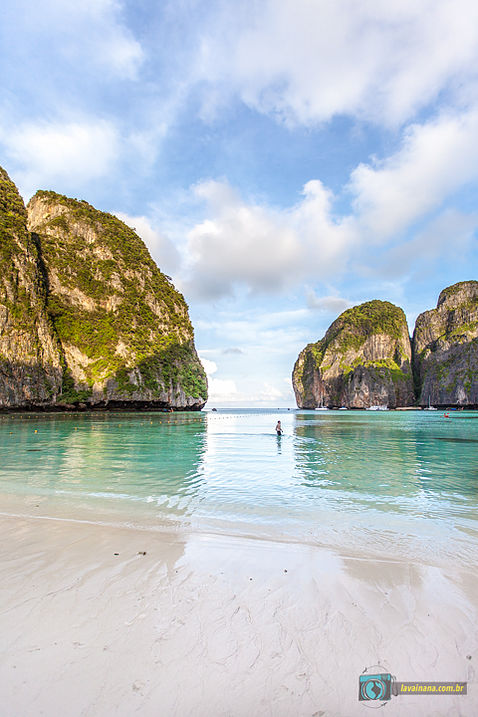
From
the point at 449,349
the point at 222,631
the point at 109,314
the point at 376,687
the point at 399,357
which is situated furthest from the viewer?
the point at 399,357

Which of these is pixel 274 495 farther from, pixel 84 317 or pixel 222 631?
pixel 84 317

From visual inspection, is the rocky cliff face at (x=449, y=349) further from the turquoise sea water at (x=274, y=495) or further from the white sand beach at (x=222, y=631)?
the white sand beach at (x=222, y=631)

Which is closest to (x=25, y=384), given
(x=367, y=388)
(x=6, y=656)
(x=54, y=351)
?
(x=54, y=351)

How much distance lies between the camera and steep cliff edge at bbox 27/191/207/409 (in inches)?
3204

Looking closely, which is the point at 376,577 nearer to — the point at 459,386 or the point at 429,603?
the point at 429,603

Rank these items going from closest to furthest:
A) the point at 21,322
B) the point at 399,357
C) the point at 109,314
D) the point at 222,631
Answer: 1. the point at 222,631
2. the point at 21,322
3. the point at 109,314
4. the point at 399,357

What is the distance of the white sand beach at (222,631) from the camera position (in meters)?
2.72

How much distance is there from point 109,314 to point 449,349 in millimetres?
144177

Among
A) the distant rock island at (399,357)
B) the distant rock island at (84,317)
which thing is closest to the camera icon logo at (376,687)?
the distant rock island at (84,317)

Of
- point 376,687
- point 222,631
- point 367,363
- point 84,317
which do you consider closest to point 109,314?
point 84,317

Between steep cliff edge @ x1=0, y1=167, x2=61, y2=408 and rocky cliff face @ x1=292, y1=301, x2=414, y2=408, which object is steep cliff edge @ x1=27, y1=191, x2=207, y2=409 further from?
rocky cliff face @ x1=292, y1=301, x2=414, y2=408

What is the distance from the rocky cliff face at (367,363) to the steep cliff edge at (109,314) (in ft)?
297

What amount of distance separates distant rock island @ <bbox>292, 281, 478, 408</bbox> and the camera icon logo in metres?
163

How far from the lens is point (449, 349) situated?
155125 millimetres
